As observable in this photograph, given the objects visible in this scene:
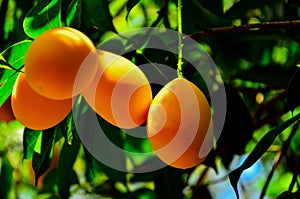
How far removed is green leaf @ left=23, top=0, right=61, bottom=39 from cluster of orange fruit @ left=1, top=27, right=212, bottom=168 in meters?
0.07

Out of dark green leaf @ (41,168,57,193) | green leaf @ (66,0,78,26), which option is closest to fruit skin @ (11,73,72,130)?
green leaf @ (66,0,78,26)

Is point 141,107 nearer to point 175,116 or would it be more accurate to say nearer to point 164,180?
point 175,116

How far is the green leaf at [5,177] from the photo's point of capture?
1211 millimetres

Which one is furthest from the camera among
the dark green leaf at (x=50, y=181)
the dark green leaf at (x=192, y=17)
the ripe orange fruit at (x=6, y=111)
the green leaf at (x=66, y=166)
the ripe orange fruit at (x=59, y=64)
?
the dark green leaf at (x=50, y=181)

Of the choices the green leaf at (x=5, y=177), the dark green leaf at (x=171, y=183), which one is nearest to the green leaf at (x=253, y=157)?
the dark green leaf at (x=171, y=183)

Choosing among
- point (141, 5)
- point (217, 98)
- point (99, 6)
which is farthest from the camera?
point (141, 5)

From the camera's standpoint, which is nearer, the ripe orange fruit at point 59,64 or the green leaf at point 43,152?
the ripe orange fruit at point 59,64

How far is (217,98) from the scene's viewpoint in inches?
41.1

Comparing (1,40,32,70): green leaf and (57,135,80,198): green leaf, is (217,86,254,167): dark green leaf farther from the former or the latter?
(1,40,32,70): green leaf

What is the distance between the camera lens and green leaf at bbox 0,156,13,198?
3.97 ft

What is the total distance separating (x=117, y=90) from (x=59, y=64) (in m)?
0.08

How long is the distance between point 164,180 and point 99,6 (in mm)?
372

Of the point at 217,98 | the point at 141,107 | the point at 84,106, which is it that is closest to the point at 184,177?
the point at 217,98

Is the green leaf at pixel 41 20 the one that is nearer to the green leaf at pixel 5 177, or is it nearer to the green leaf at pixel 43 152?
the green leaf at pixel 43 152
